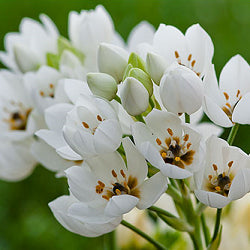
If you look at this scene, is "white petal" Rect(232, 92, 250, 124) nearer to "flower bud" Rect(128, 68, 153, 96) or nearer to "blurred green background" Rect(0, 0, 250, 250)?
"flower bud" Rect(128, 68, 153, 96)

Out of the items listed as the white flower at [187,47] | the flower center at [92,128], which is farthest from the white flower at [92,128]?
the white flower at [187,47]

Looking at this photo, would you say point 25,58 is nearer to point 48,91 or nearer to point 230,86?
point 48,91

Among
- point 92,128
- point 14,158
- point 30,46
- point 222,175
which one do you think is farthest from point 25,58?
point 222,175

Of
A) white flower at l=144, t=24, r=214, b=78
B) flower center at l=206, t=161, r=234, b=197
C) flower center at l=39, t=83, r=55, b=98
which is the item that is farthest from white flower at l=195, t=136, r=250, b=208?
flower center at l=39, t=83, r=55, b=98

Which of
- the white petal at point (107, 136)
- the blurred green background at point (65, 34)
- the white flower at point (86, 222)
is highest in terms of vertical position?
the white petal at point (107, 136)

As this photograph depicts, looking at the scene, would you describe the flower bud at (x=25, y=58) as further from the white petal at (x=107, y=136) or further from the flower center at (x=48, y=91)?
the white petal at (x=107, y=136)
